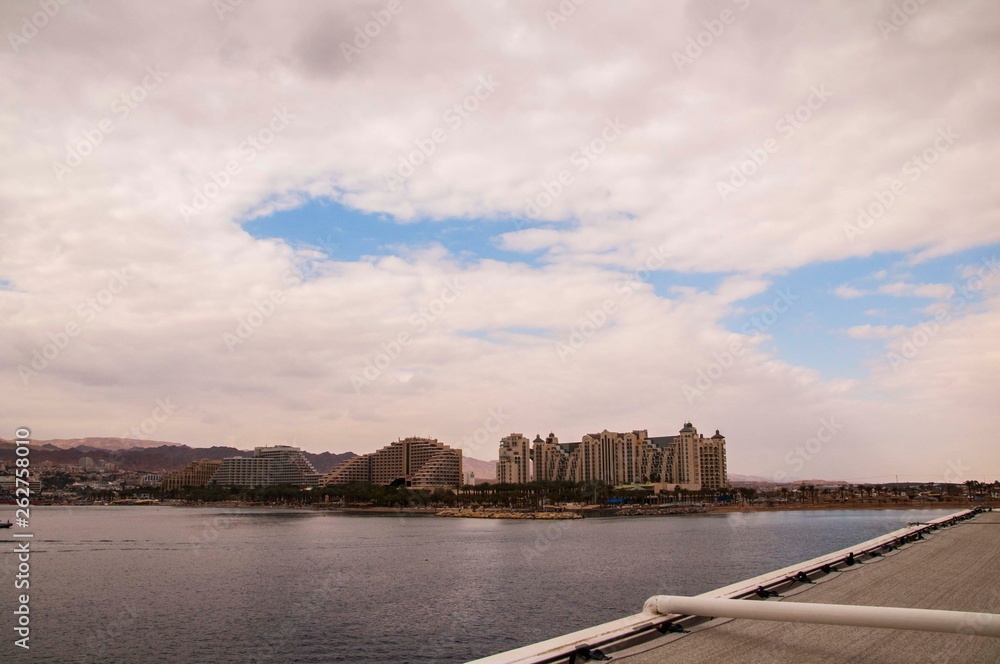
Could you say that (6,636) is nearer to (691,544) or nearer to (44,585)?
(44,585)

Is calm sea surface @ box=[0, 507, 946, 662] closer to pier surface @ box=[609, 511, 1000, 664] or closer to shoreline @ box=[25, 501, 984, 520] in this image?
pier surface @ box=[609, 511, 1000, 664]

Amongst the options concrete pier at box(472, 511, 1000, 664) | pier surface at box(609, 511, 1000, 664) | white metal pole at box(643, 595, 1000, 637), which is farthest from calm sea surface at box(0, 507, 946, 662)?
white metal pole at box(643, 595, 1000, 637)

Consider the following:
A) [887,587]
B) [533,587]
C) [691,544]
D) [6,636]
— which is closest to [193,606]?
[6,636]

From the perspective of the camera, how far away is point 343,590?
1745 inches

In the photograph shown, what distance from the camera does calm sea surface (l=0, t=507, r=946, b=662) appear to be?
29406 millimetres

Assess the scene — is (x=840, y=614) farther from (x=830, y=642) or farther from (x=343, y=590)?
(x=343, y=590)

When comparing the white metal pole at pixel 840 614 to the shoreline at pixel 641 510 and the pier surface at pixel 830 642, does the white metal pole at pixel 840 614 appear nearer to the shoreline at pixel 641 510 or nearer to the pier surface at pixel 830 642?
the pier surface at pixel 830 642

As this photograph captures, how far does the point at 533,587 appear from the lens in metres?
45.0

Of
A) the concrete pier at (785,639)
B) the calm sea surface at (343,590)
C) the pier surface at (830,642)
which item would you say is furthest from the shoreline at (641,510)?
the pier surface at (830,642)

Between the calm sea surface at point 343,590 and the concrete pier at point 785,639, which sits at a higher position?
the concrete pier at point 785,639

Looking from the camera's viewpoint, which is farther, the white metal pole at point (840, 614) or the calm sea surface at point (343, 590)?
the calm sea surface at point (343, 590)

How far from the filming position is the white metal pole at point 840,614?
862cm

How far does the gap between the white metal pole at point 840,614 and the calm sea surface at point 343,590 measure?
1794cm

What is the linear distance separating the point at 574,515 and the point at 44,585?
110991 mm
